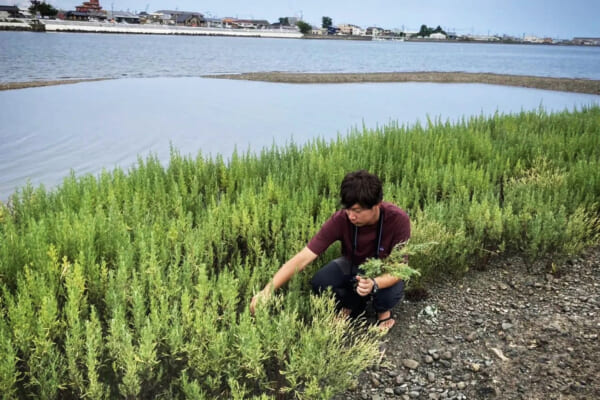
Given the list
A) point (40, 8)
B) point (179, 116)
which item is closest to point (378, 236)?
point (179, 116)

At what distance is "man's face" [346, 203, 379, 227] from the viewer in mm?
3346

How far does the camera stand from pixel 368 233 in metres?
3.64

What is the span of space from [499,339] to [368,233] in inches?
45.8

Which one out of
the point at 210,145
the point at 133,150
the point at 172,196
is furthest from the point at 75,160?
the point at 172,196

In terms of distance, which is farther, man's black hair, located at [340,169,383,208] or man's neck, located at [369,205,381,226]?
man's neck, located at [369,205,381,226]

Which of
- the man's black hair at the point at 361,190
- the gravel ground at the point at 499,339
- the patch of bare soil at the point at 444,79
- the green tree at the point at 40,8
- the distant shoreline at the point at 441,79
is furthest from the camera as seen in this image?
the green tree at the point at 40,8

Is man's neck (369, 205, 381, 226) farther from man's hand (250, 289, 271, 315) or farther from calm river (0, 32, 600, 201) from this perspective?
calm river (0, 32, 600, 201)

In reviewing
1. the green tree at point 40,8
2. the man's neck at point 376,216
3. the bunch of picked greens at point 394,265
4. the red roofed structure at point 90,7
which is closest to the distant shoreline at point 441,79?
the man's neck at point 376,216

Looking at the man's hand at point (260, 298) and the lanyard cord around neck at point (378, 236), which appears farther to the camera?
the lanyard cord around neck at point (378, 236)

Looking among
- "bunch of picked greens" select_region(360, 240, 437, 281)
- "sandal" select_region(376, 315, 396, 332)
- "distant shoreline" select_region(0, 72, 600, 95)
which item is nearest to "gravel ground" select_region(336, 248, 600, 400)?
"sandal" select_region(376, 315, 396, 332)

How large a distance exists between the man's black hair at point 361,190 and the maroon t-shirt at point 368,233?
29 cm

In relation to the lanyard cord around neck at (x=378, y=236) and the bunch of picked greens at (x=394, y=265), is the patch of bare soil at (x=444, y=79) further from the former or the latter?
the bunch of picked greens at (x=394, y=265)

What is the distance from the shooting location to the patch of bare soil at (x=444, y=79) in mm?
23195

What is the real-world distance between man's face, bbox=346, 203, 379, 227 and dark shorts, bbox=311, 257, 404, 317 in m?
0.44
